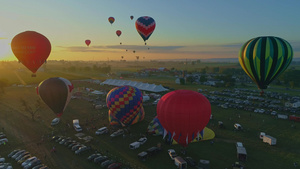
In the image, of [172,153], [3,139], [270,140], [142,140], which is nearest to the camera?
[172,153]

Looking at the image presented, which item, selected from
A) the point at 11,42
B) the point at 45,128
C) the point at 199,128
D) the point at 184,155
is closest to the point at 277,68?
the point at 199,128

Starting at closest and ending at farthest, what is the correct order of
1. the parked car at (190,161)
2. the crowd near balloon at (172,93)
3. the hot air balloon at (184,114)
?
the hot air balloon at (184,114)
the crowd near balloon at (172,93)
the parked car at (190,161)

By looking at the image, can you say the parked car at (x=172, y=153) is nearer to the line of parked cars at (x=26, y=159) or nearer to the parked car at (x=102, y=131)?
the parked car at (x=102, y=131)

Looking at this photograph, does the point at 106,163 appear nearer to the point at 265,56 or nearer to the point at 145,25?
the point at 265,56

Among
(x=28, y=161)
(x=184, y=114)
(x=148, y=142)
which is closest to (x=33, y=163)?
(x=28, y=161)

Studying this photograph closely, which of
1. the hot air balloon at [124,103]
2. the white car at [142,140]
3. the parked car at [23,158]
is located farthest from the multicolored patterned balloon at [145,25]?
the parked car at [23,158]

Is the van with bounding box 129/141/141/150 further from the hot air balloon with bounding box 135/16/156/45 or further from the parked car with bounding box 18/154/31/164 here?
the hot air balloon with bounding box 135/16/156/45
